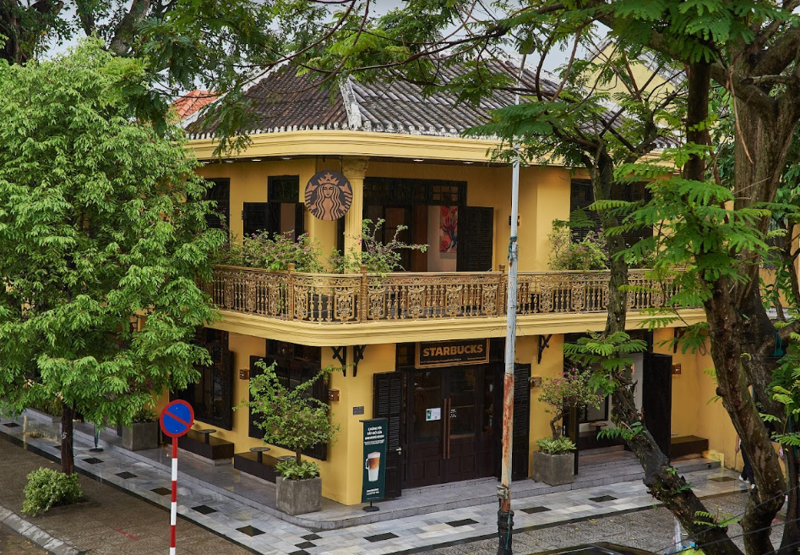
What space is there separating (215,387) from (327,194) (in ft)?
21.9

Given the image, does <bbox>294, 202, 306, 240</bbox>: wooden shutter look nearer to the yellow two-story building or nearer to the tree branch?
the yellow two-story building

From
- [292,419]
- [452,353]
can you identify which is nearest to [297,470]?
[292,419]

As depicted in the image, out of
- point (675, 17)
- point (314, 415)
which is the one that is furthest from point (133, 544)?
point (675, 17)

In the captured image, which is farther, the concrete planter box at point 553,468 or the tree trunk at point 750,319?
the concrete planter box at point 553,468

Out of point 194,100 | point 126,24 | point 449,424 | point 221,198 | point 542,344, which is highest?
point 126,24

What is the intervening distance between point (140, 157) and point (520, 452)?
32.3ft

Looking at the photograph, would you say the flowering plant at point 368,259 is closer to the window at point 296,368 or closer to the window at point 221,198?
the window at point 296,368

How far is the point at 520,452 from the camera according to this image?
21.0m

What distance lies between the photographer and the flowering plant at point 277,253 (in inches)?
736

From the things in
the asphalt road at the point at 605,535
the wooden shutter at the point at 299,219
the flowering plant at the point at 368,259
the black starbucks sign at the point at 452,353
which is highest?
the wooden shutter at the point at 299,219

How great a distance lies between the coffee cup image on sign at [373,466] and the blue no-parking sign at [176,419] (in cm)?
466

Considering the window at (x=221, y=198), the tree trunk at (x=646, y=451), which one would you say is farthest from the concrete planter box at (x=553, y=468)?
the tree trunk at (x=646, y=451)

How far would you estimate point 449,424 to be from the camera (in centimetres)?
2056

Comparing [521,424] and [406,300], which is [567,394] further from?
[406,300]
